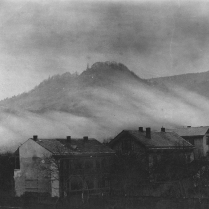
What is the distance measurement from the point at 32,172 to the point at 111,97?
30985 millimetres

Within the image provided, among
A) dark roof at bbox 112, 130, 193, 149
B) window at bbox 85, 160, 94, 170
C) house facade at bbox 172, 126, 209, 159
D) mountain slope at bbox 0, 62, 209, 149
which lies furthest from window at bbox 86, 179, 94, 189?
mountain slope at bbox 0, 62, 209, 149

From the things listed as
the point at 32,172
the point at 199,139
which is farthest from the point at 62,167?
the point at 199,139

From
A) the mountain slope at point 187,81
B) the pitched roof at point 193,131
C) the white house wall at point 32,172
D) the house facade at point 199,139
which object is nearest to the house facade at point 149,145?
the house facade at point 199,139

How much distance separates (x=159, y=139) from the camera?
213ft

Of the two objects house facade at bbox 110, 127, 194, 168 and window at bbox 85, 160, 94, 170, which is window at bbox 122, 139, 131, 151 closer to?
house facade at bbox 110, 127, 194, 168

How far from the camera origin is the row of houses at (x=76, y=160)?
2199 inches

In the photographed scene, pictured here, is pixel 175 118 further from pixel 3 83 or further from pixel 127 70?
pixel 3 83

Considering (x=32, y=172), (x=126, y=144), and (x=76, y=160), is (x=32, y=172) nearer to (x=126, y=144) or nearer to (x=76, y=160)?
(x=76, y=160)

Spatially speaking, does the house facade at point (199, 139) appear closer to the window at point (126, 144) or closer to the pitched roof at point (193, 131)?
the pitched roof at point (193, 131)

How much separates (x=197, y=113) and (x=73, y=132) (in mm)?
26983

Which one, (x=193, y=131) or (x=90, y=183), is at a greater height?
(x=193, y=131)

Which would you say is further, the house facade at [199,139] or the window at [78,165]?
the house facade at [199,139]

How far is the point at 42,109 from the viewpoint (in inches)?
3556

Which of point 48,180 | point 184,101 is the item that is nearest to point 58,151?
point 48,180
